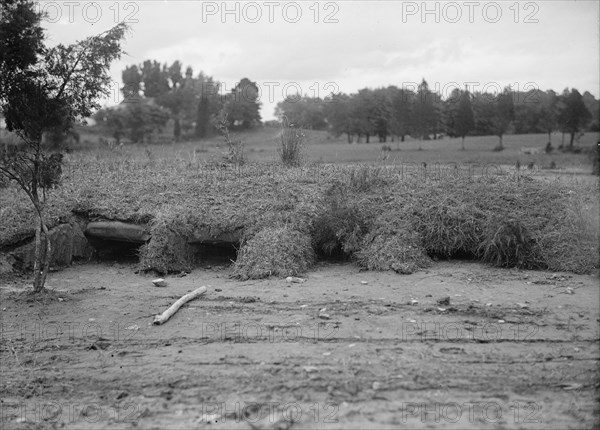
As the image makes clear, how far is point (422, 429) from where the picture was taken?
441cm

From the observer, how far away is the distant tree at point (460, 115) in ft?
44.9

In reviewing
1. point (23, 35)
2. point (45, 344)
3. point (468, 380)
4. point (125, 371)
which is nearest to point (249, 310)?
point (125, 371)

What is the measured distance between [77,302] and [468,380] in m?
4.94

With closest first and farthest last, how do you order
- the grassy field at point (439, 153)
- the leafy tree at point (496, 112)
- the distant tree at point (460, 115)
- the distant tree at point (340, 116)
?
the grassy field at point (439, 153)
the leafy tree at point (496, 112)
the distant tree at point (460, 115)
the distant tree at point (340, 116)

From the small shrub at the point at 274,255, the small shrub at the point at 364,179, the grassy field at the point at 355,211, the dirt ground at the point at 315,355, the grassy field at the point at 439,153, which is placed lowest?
the dirt ground at the point at 315,355

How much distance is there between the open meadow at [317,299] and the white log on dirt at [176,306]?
4.6 inches

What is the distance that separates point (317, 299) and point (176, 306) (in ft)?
5.46

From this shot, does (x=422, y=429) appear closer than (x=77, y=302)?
Yes

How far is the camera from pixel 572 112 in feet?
35.8

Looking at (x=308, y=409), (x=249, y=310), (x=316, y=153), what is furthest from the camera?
(x=316, y=153)

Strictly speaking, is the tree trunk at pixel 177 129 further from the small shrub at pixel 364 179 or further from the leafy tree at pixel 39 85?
the leafy tree at pixel 39 85

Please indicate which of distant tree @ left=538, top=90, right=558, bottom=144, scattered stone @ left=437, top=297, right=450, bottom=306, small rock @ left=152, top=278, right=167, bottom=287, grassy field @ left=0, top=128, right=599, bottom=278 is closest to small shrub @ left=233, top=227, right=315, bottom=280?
grassy field @ left=0, top=128, right=599, bottom=278

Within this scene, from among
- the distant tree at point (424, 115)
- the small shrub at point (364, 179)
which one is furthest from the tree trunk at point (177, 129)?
the small shrub at point (364, 179)

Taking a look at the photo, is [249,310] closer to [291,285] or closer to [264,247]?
[291,285]
